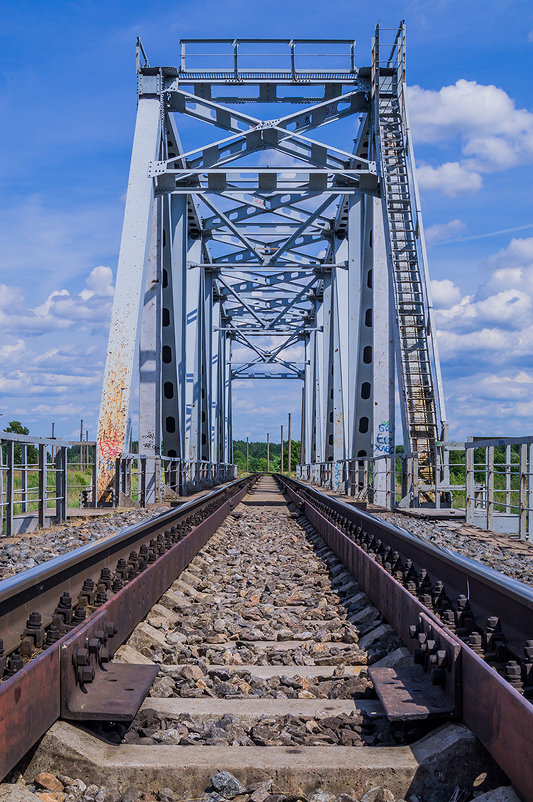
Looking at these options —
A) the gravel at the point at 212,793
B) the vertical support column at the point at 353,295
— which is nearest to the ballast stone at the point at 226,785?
the gravel at the point at 212,793

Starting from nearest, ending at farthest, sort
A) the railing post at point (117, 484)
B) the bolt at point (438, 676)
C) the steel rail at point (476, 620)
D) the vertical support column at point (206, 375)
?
the steel rail at point (476, 620), the bolt at point (438, 676), the railing post at point (117, 484), the vertical support column at point (206, 375)

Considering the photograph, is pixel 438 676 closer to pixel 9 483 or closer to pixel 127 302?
pixel 9 483

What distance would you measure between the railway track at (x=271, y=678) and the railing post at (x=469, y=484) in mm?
5876

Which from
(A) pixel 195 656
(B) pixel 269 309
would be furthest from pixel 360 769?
(B) pixel 269 309

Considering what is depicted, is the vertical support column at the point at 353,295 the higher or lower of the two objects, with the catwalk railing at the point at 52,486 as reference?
higher

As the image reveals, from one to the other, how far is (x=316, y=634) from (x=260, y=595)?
1.14 m

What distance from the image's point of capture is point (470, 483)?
10.9m

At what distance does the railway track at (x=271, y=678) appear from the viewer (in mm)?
2203

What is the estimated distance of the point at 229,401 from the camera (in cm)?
5484

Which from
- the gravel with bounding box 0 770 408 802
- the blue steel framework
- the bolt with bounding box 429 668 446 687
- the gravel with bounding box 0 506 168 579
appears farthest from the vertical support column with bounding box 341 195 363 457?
the gravel with bounding box 0 770 408 802

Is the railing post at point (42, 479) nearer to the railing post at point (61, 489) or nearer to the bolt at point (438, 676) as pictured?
the railing post at point (61, 489)

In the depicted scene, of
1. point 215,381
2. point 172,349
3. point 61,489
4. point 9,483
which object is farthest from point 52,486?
point 215,381

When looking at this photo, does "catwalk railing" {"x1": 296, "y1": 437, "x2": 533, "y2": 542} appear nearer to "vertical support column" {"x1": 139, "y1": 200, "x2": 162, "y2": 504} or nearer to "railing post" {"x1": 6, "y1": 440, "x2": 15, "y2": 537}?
"vertical support column" {"x1": 139, "y1": 200, "x2": 162, "y2": 504}

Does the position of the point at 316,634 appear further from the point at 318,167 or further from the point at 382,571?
the point at 318,167
